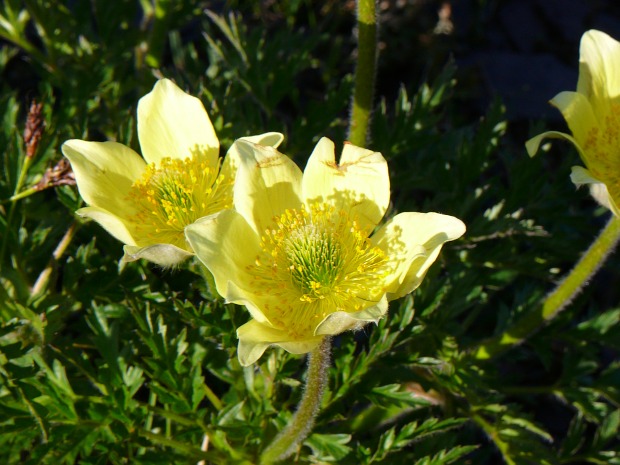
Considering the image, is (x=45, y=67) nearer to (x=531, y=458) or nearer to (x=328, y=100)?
(x=328, y=100)

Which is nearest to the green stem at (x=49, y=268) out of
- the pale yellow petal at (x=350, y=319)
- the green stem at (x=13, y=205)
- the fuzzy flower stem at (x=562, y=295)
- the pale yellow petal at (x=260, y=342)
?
the green stem at (x=13, y=205)

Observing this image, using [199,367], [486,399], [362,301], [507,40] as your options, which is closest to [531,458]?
[486,399]

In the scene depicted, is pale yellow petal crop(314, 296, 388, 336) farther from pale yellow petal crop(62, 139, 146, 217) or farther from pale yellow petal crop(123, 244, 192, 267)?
pale yellow petal crop(62, 139, 146, 217)

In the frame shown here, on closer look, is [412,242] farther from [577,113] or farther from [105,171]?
[105,171]

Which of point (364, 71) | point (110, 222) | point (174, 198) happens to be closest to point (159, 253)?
point (110, 222)

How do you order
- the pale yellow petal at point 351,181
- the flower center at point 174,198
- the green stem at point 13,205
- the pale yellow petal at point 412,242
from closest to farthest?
the pale yellow petal at point 412,242, the pale yellow petal at point 351,181, the flower center at point 174,198, the green stem at point 13,205

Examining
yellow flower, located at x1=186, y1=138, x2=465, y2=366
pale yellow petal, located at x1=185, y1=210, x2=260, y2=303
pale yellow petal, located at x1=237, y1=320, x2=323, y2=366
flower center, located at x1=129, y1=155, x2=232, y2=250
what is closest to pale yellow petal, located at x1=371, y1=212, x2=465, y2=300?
yellow flower, located at x1=186, y1=138, x2=465, y2=366

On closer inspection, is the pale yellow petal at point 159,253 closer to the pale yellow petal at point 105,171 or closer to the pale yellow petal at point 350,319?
the pale yellow petal at point 105,171
